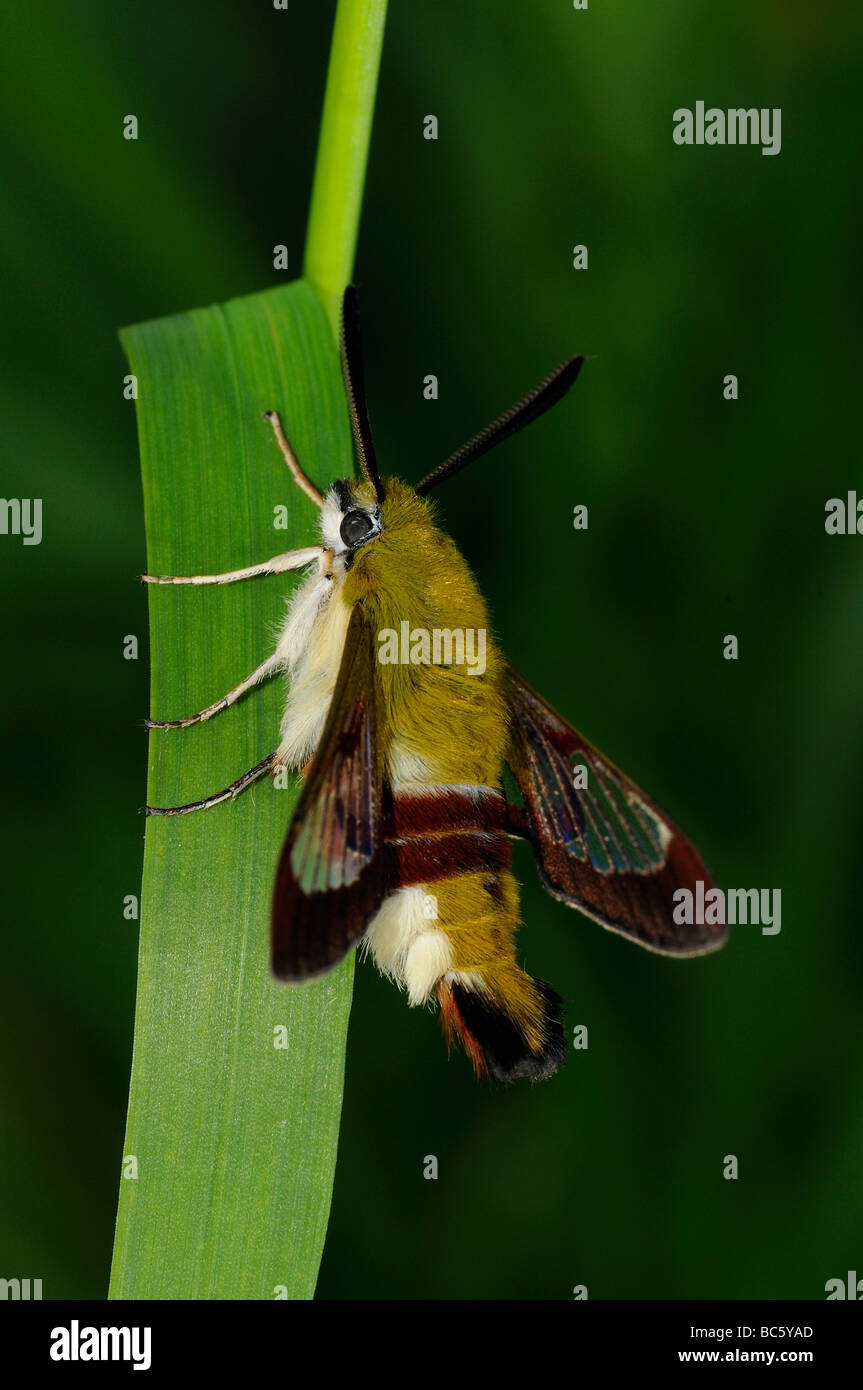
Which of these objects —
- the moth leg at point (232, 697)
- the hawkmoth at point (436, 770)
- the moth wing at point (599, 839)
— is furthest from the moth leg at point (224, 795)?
the moth wing at point (599, 839)

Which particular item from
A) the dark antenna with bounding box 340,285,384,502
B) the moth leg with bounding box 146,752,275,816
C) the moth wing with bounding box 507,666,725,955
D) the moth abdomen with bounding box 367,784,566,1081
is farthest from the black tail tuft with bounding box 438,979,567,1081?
the dark antenna with bounding box 340,285,384,502

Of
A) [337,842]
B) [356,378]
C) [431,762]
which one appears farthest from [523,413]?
[337,842]

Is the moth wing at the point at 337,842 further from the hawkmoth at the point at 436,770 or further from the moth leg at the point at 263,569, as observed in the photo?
the moth leg at the point at 263,569

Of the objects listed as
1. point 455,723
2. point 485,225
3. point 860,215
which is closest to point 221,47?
point 485,225

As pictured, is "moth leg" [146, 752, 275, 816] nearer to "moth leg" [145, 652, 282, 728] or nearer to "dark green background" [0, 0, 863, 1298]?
"moth leg" [145, 652, 282, 728]
